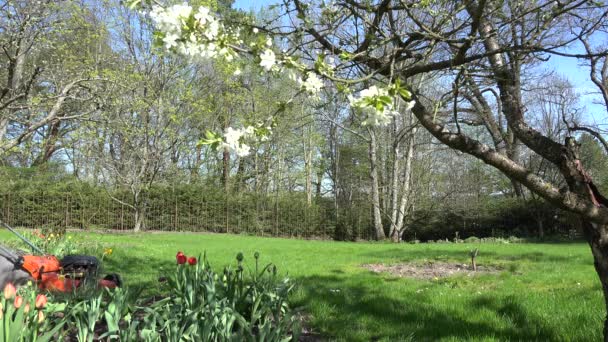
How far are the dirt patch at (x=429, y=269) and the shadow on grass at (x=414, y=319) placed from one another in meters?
1.96

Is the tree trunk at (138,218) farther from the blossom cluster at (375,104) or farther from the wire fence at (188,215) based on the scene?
the blossom cluster at (375,104)

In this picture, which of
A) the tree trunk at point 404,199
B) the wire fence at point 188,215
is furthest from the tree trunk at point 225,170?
the tree trunk at point 404,199

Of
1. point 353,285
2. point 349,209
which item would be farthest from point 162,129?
point 353,285

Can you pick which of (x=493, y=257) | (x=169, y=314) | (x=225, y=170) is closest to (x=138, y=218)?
(x=225, y=170)

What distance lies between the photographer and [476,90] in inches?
140

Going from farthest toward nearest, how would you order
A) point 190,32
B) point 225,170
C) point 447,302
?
point 225,170, point 447,302, point 190,32

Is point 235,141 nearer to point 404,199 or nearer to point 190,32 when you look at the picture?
point 190,32

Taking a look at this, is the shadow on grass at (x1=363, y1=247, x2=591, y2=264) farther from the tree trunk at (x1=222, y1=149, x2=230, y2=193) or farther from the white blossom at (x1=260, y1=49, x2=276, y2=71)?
the tree trunk at (x1=222, y1=149, x2=230, y2=193)

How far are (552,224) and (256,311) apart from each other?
18.3m

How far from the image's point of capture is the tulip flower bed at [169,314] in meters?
2.45

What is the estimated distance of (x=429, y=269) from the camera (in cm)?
772

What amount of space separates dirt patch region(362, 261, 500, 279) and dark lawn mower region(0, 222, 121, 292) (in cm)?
428

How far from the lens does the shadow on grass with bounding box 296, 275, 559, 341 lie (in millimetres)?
3633

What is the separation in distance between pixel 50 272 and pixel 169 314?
Answer: 1.66m
